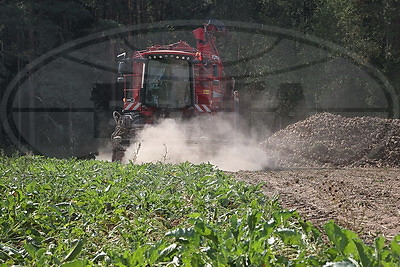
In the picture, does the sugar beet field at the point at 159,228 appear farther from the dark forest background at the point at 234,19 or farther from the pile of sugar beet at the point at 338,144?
the dark forest background at the point at 234,19

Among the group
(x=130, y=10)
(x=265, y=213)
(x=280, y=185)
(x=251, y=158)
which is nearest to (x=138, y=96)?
(x=251, y=158)

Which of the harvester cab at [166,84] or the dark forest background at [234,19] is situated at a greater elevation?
the dark forest background at [234,19]

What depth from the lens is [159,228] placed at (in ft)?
15.1

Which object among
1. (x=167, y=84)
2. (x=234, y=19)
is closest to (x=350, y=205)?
(x=167, y=84)

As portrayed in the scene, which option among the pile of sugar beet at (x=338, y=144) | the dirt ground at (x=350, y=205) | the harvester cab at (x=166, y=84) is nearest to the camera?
the dirt ground at (x=350, y=205)

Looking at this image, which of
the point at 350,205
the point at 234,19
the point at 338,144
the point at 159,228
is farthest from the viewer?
the point at 234,19

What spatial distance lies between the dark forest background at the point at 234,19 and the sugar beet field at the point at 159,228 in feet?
66.8

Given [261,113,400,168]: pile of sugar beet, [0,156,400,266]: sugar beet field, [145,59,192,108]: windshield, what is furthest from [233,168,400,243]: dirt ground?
[145,59,192,108]: windshield

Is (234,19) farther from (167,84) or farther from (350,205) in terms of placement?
(350,205)

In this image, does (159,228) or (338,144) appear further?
(338,144)

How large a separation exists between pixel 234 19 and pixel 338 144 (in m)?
22.1

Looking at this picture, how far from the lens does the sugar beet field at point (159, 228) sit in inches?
122

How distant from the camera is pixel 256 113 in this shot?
106ft

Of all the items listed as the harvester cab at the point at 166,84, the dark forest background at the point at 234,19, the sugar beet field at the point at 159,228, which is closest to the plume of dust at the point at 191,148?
the harvester cab at the point at 166,84
